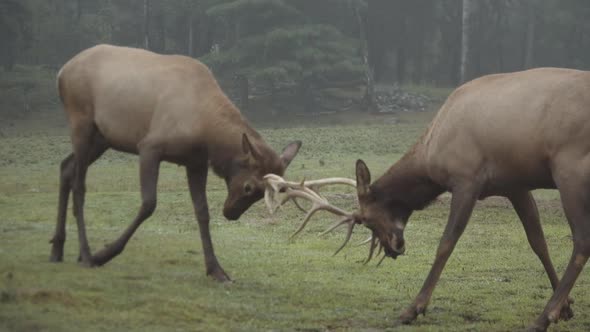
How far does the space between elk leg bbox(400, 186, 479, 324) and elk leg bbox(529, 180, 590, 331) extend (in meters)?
0.82

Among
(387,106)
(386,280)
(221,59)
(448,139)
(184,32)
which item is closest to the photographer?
(448,139)

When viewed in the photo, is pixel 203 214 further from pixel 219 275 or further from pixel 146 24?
pixel 146 24

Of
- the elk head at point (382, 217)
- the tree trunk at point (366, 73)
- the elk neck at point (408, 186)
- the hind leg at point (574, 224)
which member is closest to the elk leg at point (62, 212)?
the elk head at point (382, 217)

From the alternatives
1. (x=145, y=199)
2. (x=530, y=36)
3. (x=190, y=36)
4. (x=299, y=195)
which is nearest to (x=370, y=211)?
(x=299, y=195)

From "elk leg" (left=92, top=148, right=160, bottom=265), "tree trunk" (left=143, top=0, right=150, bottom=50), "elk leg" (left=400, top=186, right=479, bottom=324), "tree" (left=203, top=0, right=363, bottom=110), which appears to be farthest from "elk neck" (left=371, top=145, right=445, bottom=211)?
"tree trunk" (left=143, top=0, right=150, bottom=50)

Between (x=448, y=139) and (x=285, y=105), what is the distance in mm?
36026

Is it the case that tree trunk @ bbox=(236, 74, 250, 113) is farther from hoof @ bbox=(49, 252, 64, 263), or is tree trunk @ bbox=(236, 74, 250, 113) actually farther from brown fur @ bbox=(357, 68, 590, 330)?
brown fur @ bbox=(357, 68, 590, 330)

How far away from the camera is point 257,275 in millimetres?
11055

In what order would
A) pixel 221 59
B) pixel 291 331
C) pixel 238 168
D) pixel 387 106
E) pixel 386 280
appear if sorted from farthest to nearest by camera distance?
pixel 387 106
pixel 221 59
pixel 386 280
pixel 238 168
pixel 291 331

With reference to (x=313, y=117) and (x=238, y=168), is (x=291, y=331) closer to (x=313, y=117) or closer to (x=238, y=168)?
(x=238, y=168)

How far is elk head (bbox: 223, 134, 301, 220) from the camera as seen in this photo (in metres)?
9.99

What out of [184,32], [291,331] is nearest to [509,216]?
[291,331]

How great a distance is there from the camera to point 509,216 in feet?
56.7

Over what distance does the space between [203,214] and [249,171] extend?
76 cm
